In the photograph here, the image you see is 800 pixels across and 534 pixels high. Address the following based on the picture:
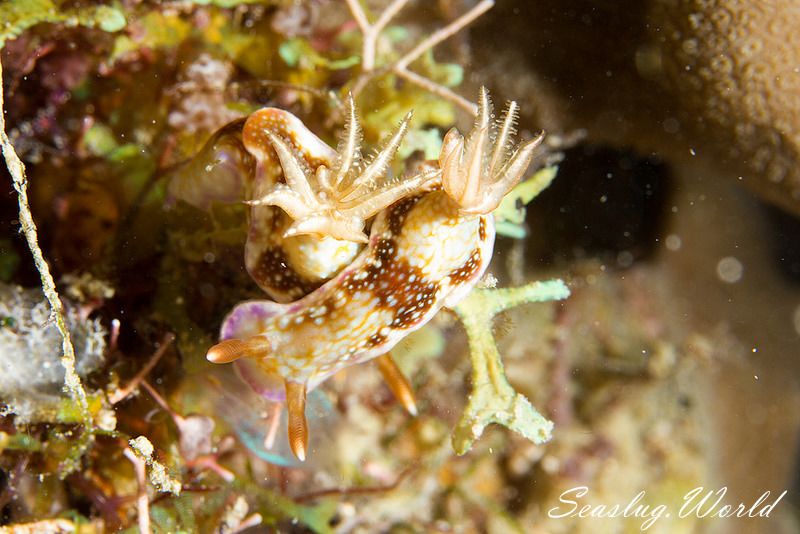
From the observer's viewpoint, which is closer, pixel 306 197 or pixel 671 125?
pixel 306 197

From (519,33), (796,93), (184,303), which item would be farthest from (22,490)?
(796,93)

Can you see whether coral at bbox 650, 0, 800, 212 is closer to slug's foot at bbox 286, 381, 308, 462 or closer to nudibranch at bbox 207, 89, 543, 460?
nudibranch at bbox 207, 89, 543, 460

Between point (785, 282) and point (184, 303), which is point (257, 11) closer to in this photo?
point (184, 303)

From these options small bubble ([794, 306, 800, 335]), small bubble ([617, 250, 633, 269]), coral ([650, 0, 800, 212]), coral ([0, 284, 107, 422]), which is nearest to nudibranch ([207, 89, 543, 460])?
coral ([0, 284, 107, 422])

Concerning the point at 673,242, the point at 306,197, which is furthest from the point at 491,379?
the point at 673,242

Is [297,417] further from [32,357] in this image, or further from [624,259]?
[624,259]

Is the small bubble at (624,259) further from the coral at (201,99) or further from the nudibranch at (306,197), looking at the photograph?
the coral at (201,99)
